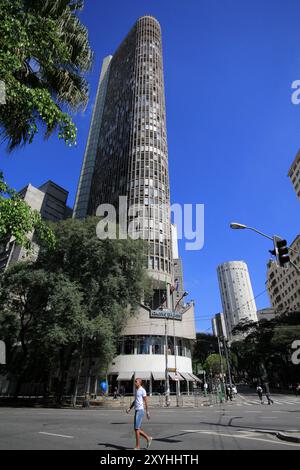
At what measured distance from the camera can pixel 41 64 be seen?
934cm

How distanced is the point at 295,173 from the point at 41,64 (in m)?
98.8

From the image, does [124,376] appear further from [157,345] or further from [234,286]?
[234,286]

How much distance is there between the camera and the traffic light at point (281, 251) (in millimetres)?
11945

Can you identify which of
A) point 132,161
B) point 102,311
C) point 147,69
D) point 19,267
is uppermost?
point 147,69

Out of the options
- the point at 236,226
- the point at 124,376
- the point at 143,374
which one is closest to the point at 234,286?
the point at 143,374

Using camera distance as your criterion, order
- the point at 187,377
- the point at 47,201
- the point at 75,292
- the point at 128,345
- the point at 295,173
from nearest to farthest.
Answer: the point at 75,292, the point at 187,377, the point at 128,345, the point at 295,173, the point at 47,201

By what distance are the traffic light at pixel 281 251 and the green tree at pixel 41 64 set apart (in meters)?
8.66

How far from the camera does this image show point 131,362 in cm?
3956

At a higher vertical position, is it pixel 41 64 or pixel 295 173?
pixel 295 173

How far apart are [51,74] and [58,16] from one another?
5.67 ft

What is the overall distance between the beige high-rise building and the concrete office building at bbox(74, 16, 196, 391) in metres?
43.6

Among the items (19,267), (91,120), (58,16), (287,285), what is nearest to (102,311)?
(19,267)

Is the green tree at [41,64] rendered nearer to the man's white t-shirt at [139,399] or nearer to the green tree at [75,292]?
the man's white t-shirt at [139,399]
